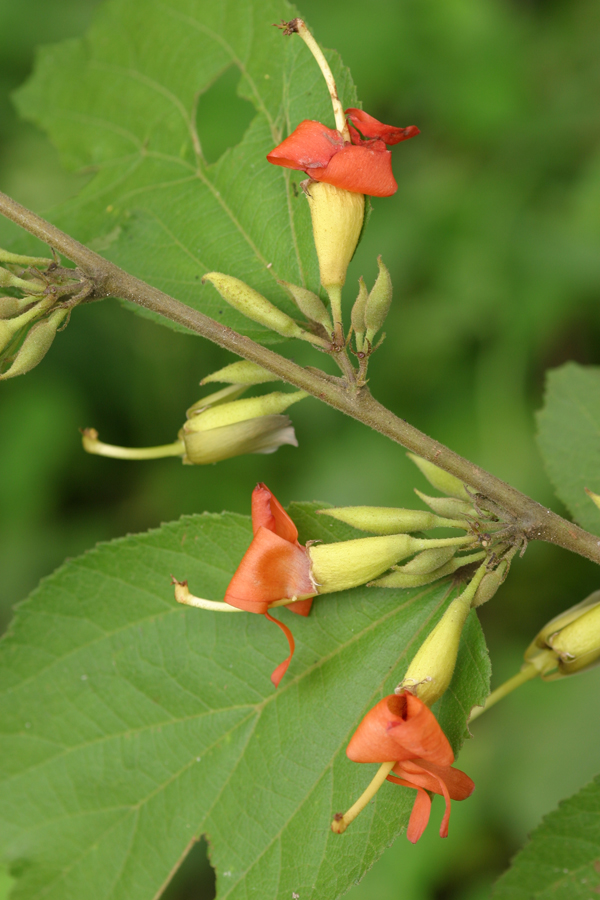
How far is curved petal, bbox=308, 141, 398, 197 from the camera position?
1643mm

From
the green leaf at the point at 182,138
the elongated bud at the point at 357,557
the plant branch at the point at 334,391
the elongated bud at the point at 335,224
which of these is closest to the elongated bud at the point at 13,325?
the plant branch at the point at 334,391

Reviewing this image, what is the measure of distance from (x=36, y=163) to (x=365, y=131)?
2.91m

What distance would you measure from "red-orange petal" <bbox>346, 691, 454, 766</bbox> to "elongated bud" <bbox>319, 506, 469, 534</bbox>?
35 centimetres

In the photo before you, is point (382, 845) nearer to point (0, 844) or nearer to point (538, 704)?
point (0, 844)

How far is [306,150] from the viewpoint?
1.67 meters

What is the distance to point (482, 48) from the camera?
4078mm

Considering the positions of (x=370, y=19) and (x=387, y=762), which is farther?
(x=370, y=19)

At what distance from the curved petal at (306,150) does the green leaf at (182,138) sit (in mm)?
292

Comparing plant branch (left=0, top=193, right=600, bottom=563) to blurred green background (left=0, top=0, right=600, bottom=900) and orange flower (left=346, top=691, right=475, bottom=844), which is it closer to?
orange flower (left=346, top=691, right=475, bottom=844)

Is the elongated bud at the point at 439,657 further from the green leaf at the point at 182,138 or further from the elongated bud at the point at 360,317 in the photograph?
the green leaf at the point at 182,138

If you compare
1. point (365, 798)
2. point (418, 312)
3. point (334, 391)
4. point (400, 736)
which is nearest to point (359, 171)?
point (334, 391)

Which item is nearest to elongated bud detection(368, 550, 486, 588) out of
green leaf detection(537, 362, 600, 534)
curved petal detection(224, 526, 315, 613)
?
curved petal detection(224, 526, 315, 613)

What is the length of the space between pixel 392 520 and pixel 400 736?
45 cm

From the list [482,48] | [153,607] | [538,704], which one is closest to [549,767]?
[538,704]
